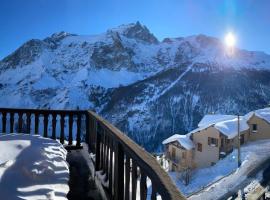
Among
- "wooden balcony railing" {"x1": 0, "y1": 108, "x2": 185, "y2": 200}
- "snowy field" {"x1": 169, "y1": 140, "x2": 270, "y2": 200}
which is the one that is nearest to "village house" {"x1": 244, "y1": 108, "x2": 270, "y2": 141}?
"snowy field" {"x1": 169, "y1": 140, "x2": 270, "y2": 200}

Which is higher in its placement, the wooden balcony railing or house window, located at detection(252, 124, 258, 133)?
the wooden balcony railing

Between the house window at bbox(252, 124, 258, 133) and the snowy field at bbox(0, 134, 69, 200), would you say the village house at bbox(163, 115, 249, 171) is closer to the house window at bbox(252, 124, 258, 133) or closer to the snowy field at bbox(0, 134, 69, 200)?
the house window at bbox(252, 124, 258, 133)

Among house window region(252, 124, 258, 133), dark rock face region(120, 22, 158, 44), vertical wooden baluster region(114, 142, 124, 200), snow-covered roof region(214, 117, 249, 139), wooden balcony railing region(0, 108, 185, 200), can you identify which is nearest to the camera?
wooden balcony railing region(0, 108, 185, 200)

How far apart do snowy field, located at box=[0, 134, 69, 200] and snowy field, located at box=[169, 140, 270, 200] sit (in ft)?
43.5

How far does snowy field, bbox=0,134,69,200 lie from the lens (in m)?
2.39

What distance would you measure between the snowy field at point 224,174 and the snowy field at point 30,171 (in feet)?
43.5

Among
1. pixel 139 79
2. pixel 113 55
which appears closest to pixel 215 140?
pixel 139 79

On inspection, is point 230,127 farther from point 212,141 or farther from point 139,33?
point 139,33

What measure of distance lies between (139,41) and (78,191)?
7419 inches

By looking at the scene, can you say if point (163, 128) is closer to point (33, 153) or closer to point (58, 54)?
point (33, 153)

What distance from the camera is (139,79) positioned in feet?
474

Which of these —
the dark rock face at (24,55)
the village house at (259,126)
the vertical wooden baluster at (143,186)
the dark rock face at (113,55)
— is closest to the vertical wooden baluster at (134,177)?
the vertical wooden baluster at (143,186)

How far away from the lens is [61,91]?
132250 mm

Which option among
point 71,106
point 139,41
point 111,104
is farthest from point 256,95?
point 139,41
